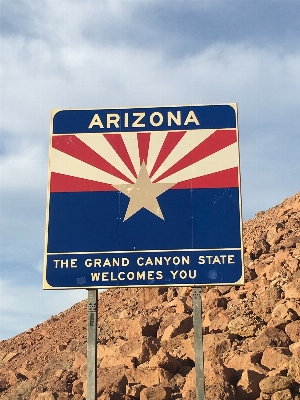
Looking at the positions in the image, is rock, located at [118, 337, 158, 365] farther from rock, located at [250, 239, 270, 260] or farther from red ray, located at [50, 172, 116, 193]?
red ray, located at [50, 172, 116, 193]

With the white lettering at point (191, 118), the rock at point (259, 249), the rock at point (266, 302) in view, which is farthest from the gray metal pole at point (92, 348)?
the rock at point (259, 249)

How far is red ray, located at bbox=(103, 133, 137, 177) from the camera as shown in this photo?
6395mm

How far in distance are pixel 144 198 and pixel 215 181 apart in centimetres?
85

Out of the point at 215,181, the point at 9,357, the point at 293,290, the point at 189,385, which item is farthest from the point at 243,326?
the point at 9,357

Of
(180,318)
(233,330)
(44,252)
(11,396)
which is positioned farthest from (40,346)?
(44,252)

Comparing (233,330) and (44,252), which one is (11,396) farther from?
(44,252)

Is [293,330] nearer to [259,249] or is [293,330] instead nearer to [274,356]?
[274,356]

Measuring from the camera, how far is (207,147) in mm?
6375

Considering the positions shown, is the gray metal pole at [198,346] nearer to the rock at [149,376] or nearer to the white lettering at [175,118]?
the white lettering at [175,118]

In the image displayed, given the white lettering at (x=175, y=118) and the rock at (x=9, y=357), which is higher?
the white lettering at (x=175, y=118)

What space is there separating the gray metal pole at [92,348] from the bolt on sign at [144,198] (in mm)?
213

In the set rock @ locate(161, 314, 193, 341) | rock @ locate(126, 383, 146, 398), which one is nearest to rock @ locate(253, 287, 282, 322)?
rock @ locate(161, 314, 193, 341)

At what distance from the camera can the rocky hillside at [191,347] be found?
11.7m

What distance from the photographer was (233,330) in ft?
52.0
